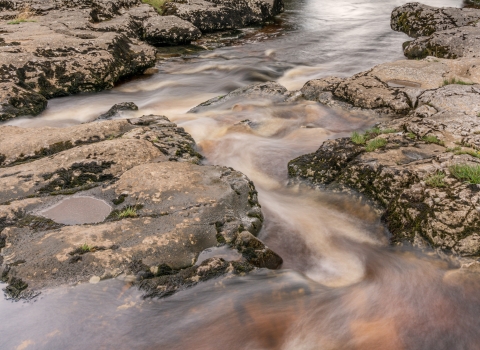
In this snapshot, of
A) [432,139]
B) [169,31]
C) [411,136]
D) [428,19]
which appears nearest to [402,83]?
[411,136]

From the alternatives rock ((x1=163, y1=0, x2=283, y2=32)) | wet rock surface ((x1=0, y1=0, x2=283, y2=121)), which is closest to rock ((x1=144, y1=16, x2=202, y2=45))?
wet rock surface ((x1=0, y1=0, x2=283, y2=121))

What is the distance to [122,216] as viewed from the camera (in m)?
5.46

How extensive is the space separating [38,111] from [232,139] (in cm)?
547

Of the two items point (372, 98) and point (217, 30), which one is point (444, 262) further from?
point (217, 30)

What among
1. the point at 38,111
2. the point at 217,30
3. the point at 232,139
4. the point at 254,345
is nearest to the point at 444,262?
the point at 254,345

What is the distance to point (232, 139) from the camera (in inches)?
367

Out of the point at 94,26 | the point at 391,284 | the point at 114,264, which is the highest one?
the point at 94,26

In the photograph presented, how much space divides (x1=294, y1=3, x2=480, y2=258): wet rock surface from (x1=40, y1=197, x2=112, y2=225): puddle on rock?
348 cm

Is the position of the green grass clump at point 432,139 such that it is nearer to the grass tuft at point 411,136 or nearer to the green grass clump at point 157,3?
the grass tuft at point 411,136

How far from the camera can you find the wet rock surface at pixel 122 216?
4688 mm

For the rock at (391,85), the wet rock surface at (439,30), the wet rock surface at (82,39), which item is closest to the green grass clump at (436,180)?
the rock at (391,85)

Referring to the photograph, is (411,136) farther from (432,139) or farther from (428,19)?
(428,19)

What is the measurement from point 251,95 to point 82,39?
6.28m

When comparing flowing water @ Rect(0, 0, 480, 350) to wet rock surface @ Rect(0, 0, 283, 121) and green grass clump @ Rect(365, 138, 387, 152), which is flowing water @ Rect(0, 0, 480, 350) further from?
wet rock surface @ Rect(0, 0, 283, 121)
